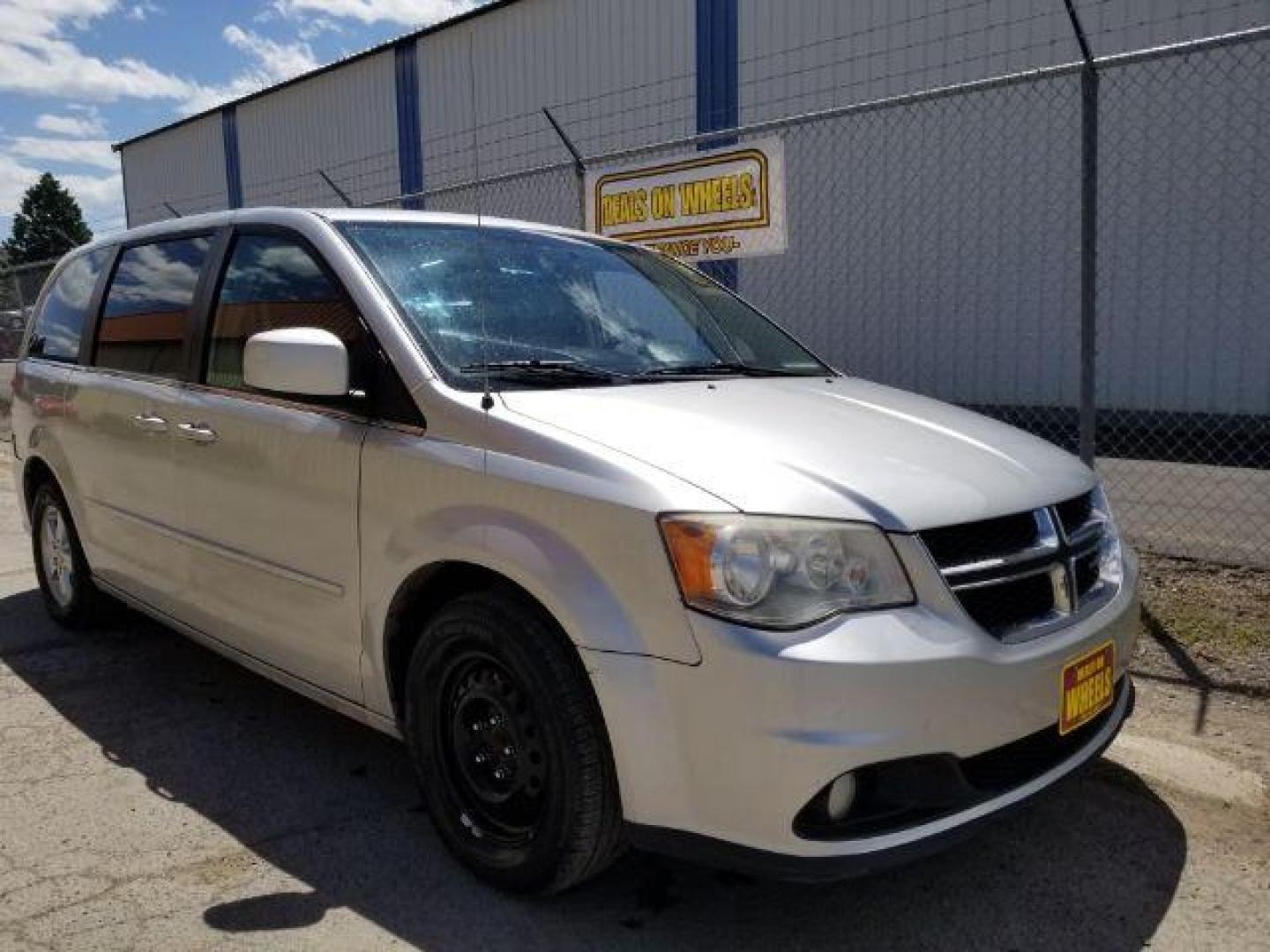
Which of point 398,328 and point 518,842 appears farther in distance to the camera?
point 398,328

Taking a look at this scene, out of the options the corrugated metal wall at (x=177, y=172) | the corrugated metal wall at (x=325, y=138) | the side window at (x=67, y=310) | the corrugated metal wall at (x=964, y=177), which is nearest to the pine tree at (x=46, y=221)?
the corrugated metal wall at (x=177, y=172)

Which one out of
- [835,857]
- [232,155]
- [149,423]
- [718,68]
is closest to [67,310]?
[149,423]

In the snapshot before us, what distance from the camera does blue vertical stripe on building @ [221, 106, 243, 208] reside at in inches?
885

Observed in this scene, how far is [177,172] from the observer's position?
1001 inches

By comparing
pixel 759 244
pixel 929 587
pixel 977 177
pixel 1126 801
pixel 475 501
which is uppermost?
pixel 977 177

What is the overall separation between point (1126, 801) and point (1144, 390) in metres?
8.19

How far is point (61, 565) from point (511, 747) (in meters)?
3.33

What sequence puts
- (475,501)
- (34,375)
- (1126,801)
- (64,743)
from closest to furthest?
(475,501), (1126,801), (64,743), (34,375)

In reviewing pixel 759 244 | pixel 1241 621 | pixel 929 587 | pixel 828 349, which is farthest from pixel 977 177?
pixel 929 587

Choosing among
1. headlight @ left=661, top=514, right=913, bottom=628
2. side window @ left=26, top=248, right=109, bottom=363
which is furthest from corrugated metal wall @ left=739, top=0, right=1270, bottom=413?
headlight @ left=661, top=514, right=913, bottom=628

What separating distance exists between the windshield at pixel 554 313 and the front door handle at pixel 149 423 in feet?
3.64

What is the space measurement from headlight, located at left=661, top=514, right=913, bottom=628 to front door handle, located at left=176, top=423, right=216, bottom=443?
1937 mm

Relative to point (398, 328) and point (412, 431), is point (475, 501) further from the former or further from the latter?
point (398, 328)

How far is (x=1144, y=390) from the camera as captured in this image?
408 inches
